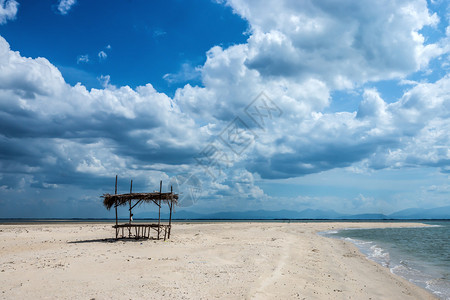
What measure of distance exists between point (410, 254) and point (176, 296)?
21147 mm

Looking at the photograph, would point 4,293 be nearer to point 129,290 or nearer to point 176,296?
point 129,290

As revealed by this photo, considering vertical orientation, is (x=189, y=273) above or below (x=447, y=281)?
above

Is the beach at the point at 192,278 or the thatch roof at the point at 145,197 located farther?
the thatch roof at the point at 145,197

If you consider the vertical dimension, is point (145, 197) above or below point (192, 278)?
above

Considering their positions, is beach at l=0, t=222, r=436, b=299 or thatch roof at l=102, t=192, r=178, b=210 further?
thatch roof at l=102, t=192, r=178, b=210

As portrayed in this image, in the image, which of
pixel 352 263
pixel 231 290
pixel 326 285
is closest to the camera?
pixel 231 290

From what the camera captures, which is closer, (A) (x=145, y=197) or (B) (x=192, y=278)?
(B) (x=192, y=278)

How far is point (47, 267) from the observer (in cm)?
1204

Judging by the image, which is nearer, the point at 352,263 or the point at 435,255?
the point at 352,263

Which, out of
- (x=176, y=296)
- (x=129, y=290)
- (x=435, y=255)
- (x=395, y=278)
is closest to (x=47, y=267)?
(x=129, y=290)

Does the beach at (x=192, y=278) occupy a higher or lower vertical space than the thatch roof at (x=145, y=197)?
lower

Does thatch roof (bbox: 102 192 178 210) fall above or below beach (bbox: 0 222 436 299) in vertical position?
above

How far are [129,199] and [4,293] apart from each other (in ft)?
47.6

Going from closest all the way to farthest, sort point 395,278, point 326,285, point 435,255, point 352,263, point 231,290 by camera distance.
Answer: point 231,290
point 326,285
point 395,278
point 352,263
point 435,255
